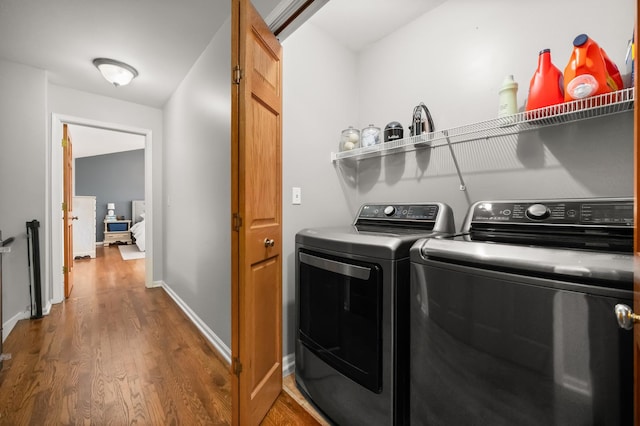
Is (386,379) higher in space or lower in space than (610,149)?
lower

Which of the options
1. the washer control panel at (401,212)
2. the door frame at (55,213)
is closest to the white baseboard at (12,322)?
the door frame at (55,213)

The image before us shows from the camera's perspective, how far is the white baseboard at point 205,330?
Answer: 1.92 metres

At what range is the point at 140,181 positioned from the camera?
25.6ft

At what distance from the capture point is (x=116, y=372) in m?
1.74

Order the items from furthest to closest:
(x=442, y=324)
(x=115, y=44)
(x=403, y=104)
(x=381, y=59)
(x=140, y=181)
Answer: (x=140, y=181) < (x=115, y=44) < (x=381, y=59) < (x=403, y=104) < (x=442, y=324)

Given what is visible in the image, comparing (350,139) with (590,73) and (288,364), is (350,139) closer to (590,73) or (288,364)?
(590,73)

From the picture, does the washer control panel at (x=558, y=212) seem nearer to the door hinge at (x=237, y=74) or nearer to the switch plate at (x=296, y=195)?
the switch plate at (x=296, y=195)

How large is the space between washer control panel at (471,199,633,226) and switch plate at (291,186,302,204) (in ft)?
Result: 3.30

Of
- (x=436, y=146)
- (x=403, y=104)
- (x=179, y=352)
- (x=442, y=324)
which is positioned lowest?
(x=179, y=352)

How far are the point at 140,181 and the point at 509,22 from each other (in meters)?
8.87

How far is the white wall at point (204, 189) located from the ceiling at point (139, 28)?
0.18 metres

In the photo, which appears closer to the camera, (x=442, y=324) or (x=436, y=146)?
(x=442, y=324)

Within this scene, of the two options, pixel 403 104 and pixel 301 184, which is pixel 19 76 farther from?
pixel 403 104

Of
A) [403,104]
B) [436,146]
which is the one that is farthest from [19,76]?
[436,146]
